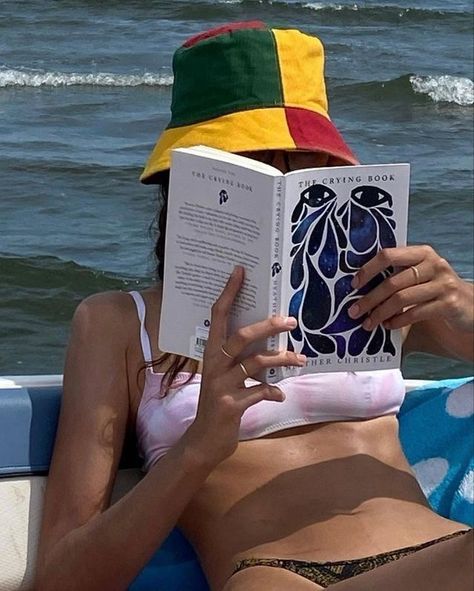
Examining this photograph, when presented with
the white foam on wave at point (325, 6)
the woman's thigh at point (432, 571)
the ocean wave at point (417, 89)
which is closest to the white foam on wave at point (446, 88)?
the ocean wave at point (417, 89)

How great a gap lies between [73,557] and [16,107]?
328 cm

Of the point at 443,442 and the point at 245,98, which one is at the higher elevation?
the point at 245,98

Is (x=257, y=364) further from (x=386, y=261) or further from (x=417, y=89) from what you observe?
(x=417, y=89)

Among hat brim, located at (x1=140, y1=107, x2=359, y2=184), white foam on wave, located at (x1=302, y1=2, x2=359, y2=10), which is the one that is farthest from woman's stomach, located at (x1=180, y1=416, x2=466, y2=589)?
white foam on wave, located at (x1=302, y1=2, x2=359, y2=10)

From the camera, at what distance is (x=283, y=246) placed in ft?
4.74

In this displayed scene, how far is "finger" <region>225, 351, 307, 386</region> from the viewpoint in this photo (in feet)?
4.77

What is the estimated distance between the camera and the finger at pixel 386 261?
1.53 meters

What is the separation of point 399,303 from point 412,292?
0.07 ft

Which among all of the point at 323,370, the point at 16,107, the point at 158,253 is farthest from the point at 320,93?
the point at 16,107

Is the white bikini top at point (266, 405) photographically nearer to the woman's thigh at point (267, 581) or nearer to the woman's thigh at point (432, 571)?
the woman's thigh at point (267, 581)

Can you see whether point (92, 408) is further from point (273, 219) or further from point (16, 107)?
point (16, 107)

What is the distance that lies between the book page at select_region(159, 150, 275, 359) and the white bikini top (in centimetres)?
17

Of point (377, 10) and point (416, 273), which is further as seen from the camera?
point (377, 10)

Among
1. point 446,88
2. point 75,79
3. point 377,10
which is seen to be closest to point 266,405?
point 75,79
